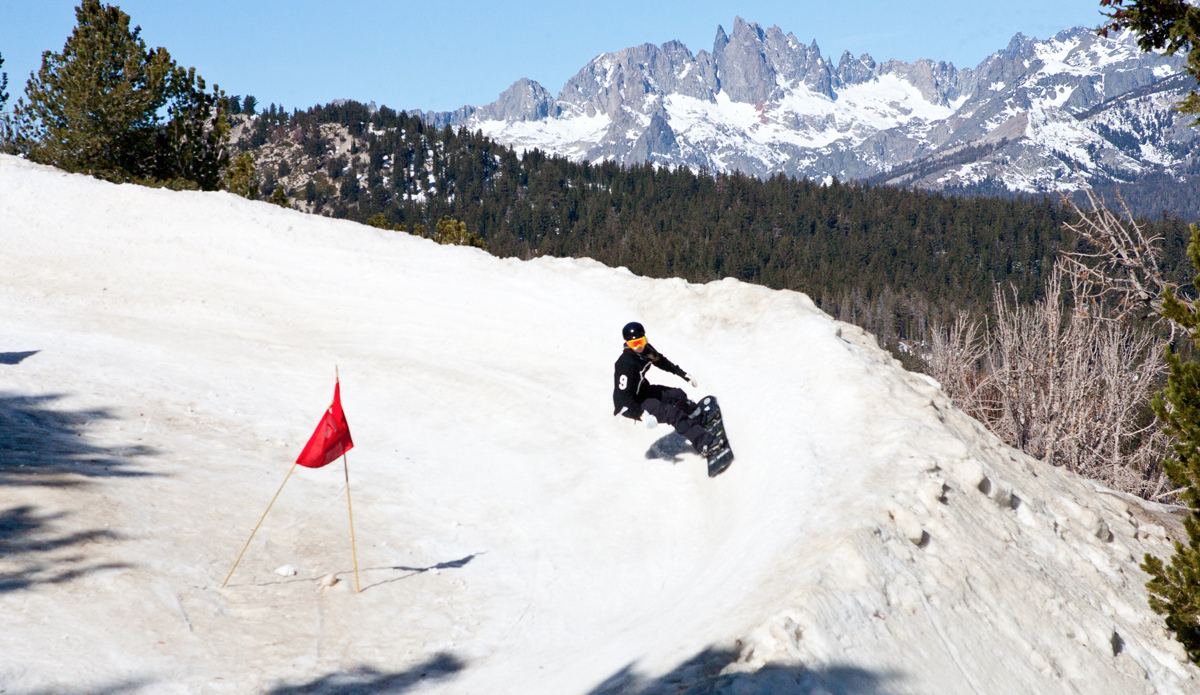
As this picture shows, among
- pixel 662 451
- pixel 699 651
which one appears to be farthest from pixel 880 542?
pixel 662 451

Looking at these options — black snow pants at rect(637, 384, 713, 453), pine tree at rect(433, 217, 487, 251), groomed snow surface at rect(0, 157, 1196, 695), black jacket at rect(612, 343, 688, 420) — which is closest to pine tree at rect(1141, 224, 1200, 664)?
groomed snow surface at rect(0, 157, 1196, 695)

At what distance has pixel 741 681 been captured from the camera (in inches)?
214

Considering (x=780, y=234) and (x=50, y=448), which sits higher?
(x=780, y=234)

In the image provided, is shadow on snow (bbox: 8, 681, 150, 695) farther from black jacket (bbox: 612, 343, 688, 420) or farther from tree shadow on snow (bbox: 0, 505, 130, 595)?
black jacket (bbox: 612, 343, 688, 420)

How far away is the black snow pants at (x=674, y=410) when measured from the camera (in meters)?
11.5

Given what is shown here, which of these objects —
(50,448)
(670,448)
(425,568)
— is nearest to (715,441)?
(670,448)

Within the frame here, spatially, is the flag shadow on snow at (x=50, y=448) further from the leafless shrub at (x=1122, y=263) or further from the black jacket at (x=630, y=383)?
the leafless shrub at (x=1122, y=263)

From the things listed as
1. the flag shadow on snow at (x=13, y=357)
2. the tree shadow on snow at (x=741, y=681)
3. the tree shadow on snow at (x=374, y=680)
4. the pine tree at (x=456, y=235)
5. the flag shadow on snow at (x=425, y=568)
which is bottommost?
the tree shadow on snow at (x=374, y=680)

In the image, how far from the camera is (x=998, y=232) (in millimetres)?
182875

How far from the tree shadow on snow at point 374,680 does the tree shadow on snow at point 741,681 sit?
6.20 ft

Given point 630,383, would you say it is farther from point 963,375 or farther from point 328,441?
point 963,375

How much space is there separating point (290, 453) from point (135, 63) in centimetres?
2898

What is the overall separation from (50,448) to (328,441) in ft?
13.1

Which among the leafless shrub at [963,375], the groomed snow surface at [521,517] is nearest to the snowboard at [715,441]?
the groomed snow surface at [521,517]
